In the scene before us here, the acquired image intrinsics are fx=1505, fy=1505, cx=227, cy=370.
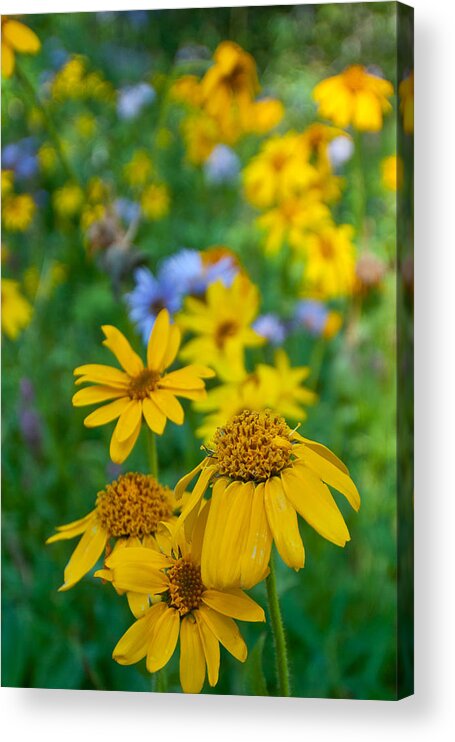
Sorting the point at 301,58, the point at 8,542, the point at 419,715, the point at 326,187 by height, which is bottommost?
the point at 419,715

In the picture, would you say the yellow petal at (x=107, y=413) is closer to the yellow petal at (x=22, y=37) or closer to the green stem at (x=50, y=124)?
the green stem at (x=50, y=124)

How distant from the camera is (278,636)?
2.16m

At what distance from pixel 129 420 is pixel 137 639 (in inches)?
12.9

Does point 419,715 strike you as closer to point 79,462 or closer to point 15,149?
point 79,462

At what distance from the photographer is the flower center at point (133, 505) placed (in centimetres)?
223

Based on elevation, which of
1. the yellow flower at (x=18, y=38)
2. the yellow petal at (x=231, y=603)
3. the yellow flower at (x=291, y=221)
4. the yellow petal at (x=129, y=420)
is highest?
the yellow flower at (x=18, y=38)

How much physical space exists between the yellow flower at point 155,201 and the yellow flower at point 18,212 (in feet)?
0.59

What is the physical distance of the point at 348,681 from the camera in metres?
2.19

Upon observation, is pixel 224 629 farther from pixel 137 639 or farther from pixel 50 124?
pixel 50 124

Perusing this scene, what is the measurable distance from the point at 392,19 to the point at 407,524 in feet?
2.39

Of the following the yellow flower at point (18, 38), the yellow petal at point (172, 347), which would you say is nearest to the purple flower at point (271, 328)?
the yellow petal at point (172, 347)


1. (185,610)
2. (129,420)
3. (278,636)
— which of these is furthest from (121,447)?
(278,636)

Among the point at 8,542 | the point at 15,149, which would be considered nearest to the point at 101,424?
the point at 8,542

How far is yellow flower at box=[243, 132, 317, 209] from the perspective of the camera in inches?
88.9
